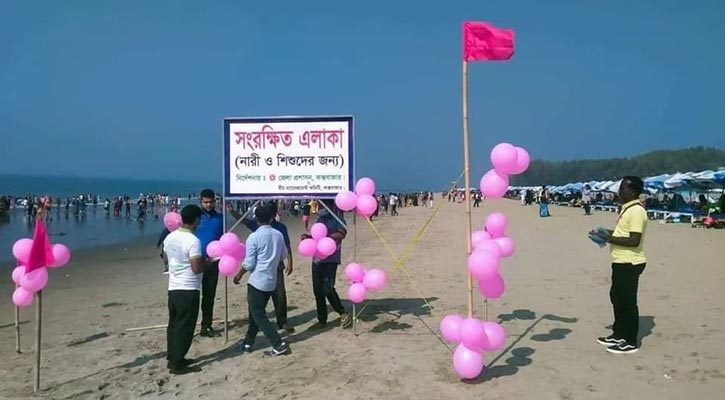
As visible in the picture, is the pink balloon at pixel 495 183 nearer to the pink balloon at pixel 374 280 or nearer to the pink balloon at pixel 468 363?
the pink balloon at pixel 468 363

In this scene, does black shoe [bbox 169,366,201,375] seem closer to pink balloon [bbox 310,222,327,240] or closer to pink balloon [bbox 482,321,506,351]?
pink balloon [bbox 310,222,327,240]

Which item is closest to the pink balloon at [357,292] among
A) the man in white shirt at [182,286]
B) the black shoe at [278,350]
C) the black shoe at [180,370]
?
the black shoe at [278,350]

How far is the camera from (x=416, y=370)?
5.58 meters

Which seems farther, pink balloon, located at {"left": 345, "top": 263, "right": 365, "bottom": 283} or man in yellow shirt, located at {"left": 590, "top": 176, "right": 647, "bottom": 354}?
pink balloon, located at {"left": 345, "top": 263, "right": 365, "bottom": 283}

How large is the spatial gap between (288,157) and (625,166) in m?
144

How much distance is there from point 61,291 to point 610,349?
1043cm

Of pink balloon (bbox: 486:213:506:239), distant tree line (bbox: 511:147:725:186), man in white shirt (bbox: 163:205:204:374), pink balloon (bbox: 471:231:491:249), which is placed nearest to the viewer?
man in white shirt (bbox: 163:205:204:374)

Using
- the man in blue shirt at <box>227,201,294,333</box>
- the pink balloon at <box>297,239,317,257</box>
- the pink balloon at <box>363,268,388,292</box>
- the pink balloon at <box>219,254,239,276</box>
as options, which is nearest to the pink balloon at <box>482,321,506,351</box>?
the pink balloon at <box>363,268,388,292</box>

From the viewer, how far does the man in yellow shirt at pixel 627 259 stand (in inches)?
224

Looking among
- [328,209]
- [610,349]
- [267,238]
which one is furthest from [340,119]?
[610,349]

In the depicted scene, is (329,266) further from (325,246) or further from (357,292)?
(357,292)

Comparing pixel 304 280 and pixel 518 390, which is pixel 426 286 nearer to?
pixel 304 280

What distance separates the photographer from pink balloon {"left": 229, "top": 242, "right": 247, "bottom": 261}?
6436 mm

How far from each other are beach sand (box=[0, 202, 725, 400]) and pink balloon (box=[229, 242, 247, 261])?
1112 mm
